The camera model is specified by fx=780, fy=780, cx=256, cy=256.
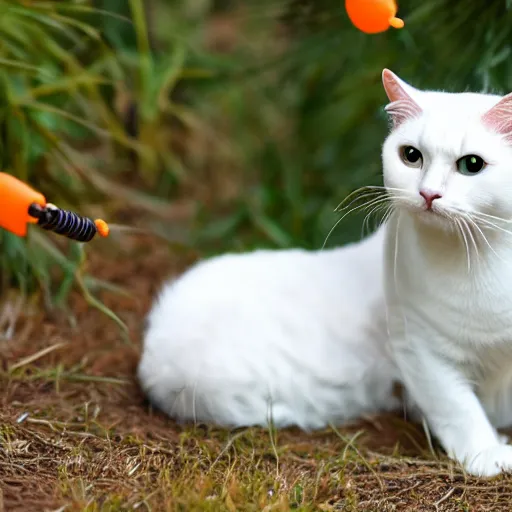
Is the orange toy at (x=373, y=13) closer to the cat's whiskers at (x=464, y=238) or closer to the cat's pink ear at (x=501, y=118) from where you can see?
the cat's pink ear at (x=501, y=118)

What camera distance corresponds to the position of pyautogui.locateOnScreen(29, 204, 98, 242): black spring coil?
4.13 ft

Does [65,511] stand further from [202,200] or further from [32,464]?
[202,200]

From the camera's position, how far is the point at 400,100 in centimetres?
136

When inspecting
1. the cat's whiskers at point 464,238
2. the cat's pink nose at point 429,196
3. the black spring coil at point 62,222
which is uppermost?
the cat's pink nose at point 429,196

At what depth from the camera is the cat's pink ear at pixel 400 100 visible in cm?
135

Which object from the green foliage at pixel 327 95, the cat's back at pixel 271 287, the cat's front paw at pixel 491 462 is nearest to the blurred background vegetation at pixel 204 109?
the green foliage at pixel 327 95

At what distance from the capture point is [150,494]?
1267mm

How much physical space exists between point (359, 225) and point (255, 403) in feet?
2.13

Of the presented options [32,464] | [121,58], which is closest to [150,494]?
[32,464]

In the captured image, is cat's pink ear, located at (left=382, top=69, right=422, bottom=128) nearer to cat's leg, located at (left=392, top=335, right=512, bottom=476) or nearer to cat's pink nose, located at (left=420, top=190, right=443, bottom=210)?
cat's pink nose, located at (left=420, top=190, right=443, bottom=210)

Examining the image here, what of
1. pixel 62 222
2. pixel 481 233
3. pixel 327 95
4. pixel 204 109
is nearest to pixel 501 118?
pixel 481 233

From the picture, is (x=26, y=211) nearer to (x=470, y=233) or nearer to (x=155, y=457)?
(x=155, y=457)

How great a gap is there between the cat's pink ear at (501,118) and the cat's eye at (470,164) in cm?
6

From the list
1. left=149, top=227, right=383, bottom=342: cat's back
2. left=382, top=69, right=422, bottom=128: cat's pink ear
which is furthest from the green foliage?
left=382, top=69, right=422, bottom=128: cat's pink ear
